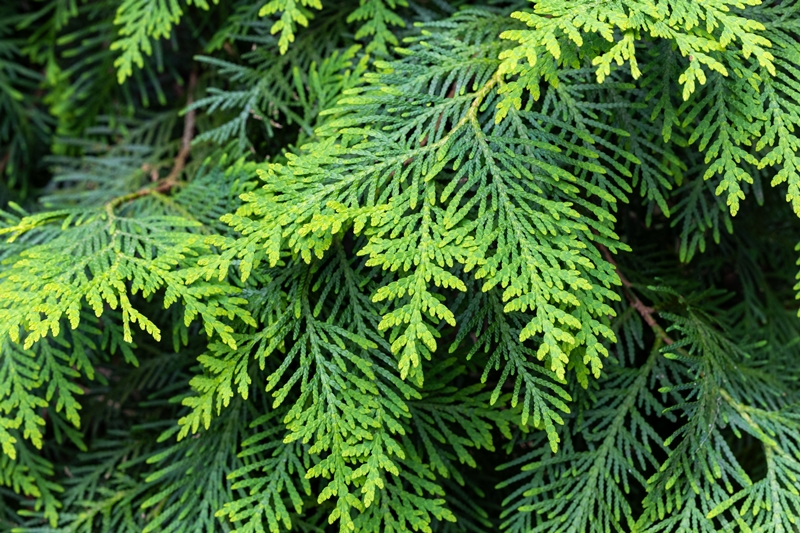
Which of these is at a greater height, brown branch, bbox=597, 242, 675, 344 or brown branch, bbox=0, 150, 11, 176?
brown branch, bbox=0, 150, 11, 176

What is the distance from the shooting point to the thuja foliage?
1525mm

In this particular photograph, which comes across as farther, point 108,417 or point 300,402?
point 108,417

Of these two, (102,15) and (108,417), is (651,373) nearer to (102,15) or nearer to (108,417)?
(108,417)

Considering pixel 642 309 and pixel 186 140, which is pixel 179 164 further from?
pixel 642 309

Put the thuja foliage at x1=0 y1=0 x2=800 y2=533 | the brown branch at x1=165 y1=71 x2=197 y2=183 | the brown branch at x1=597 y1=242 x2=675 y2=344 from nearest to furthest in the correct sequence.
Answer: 1. the thuja foliage at x1=0 y1=0 x2=800 y2=533
2. the brown branch at x1=597 y1=242 x2=675 y2=344
3. the brown branch at x1=165 y1=71 x2=197 y2=183

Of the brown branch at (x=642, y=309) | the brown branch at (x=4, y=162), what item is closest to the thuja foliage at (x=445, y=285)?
the brown branch at (x=642, y=309)

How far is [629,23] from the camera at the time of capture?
138 centimetres

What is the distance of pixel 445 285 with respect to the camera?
4.75ft

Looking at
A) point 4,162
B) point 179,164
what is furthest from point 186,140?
point 4,162

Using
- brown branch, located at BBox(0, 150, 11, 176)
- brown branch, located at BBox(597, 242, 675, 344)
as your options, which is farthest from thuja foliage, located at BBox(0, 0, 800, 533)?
brown branch, located at BBox(0, 150, 11, 176)

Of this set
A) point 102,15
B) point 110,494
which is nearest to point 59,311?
point 110,494

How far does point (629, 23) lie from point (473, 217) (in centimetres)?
54

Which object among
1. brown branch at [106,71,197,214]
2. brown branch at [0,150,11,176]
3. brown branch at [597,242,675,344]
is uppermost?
brown branch at [106,71,197,214]

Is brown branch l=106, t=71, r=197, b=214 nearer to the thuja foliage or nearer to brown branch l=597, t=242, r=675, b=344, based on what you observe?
the thuja foliage
